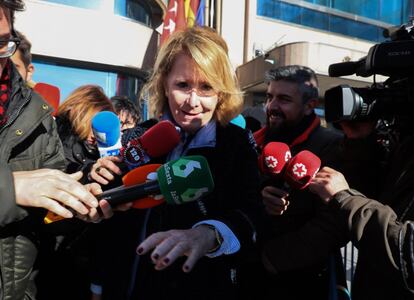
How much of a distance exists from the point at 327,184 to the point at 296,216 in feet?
2.01

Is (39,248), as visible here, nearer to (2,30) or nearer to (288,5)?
(2,30)

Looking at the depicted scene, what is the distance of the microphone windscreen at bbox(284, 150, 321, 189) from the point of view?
5.17 feet

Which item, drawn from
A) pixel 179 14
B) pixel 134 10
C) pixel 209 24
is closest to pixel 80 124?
pixel 179 14

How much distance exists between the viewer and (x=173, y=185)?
1214 mm

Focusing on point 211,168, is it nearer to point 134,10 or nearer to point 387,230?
point 387,230

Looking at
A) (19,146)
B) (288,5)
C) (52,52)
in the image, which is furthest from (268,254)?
(288,5)

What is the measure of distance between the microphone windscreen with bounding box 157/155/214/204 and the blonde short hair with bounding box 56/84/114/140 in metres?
1.48

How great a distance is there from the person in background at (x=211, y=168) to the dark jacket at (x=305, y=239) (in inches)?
10.8

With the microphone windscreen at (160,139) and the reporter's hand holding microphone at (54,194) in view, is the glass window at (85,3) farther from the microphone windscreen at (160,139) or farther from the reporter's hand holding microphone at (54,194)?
the reporter's hand holding microphone at (54,194)

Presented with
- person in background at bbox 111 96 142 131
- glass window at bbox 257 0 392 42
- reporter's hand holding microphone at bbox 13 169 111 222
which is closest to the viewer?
reporter's hand holding microphone at bbox 13 169 111 222

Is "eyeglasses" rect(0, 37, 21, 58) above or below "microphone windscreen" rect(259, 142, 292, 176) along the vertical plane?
above

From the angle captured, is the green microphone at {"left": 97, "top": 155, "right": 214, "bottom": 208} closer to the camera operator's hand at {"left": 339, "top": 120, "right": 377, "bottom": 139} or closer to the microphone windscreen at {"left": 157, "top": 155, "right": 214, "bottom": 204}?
the microphone windscreen at {"left": 157, "top": 155, "right": 214, "bottom": 204}

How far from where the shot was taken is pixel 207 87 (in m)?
1.59

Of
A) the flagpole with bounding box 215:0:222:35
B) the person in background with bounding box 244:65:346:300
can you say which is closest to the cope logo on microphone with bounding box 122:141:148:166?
the person in background with bounding box 244:65:346:300
